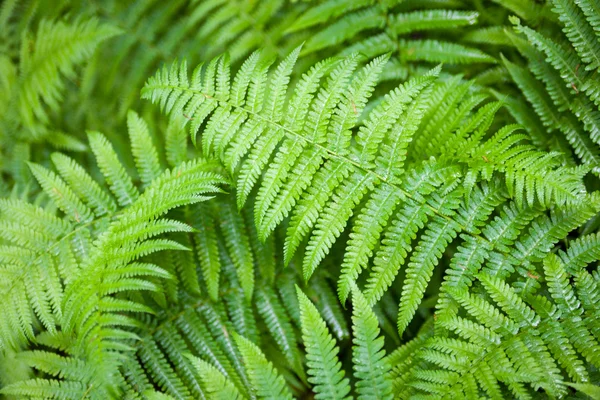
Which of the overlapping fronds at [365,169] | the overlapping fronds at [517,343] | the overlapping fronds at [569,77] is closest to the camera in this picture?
the overlapping fronds at [517,343]

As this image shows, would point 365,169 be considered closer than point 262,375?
No

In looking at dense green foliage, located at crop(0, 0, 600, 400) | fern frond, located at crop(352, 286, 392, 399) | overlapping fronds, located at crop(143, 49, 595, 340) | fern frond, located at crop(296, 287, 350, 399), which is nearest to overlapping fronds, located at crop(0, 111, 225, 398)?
dense green foliage, located at crop(0, 0, 600, 400)

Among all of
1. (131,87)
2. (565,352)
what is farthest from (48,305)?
(565,352)

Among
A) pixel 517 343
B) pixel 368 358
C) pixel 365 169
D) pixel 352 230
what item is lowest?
pixel 517 343

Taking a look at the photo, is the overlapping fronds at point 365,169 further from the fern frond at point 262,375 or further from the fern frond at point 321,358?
the fern frond at point 262,375

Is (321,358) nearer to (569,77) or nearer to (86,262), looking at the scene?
(86,262)

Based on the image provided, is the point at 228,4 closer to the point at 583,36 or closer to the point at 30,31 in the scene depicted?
the point at 30,31

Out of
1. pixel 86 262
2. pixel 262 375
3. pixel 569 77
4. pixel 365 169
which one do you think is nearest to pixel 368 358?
pixel 262 375

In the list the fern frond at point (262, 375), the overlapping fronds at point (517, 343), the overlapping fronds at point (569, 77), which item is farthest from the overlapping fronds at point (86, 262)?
the overlapping fronds at point (569, 77)
